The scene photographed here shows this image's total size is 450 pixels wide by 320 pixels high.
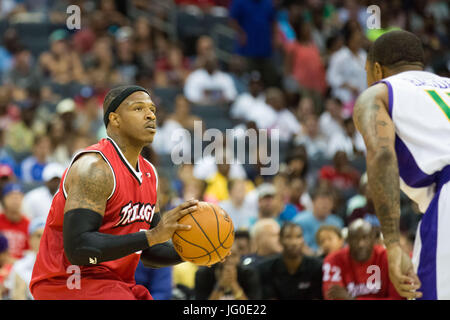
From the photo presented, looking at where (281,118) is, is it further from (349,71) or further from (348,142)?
(349,71)

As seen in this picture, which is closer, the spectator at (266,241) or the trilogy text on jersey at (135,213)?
the trilogy text on jersey at (135,213)

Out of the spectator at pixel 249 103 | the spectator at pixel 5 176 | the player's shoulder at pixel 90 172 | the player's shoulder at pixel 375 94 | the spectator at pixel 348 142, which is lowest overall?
the player's shoulder at pixel 90 172

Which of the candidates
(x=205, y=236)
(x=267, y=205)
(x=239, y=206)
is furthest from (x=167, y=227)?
(x=239, y=206)

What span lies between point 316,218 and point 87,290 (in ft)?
17.8

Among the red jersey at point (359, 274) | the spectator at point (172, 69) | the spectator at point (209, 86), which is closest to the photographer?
the red jersey at point (359, 274)

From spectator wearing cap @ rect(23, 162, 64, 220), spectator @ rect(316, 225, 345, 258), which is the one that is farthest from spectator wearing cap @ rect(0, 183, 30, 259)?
spectator @ rect(316, 225, 345, 258)

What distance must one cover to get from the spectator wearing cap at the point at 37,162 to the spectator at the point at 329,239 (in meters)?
4.36

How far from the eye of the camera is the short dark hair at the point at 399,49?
13.1 ft

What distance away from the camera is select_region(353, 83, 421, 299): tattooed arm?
344 centimetres

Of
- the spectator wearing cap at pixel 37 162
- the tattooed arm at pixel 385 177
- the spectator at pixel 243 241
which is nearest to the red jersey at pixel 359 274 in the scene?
the spectator at pixel 243 241

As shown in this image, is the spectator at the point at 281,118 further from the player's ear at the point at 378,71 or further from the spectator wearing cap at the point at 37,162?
the player's ear at the point at 378,71

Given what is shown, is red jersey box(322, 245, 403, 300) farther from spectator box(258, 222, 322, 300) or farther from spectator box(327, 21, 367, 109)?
spectator box(327, 21, 367, 109)

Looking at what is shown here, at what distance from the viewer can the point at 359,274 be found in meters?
6.98
